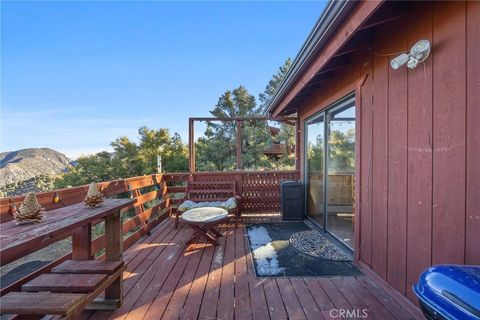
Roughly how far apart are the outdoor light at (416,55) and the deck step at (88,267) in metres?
2.65

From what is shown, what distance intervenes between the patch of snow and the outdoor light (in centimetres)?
216

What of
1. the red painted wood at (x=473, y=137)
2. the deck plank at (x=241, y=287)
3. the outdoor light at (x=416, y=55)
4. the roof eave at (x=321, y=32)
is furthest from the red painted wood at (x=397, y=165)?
the deck plank at (x=241, y=287)

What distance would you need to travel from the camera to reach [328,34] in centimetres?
189

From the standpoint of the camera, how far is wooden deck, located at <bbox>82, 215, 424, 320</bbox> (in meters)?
1.75

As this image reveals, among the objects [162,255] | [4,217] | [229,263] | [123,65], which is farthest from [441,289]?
[123,65]

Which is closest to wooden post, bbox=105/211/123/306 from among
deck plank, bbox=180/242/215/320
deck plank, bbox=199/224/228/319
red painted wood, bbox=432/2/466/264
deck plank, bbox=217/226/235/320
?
deck plank, bbox=180/242/215/320

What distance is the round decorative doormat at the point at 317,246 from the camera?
2.74m

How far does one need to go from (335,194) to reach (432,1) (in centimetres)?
233

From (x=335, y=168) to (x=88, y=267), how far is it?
118 inches

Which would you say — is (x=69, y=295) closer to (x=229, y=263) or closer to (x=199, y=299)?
(x=199, y=299)

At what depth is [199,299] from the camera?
1.93 metres

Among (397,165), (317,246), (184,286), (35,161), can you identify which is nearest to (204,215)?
(184,286)

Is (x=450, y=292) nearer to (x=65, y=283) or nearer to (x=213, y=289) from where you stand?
(x=213, y=289)

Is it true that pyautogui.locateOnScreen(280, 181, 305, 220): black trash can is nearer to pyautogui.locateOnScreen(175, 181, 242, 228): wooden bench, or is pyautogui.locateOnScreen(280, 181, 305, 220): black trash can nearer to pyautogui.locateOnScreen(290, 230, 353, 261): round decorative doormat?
pyautogui.locateOnScreen(290, 230, 353, 261): round decorative doormat
